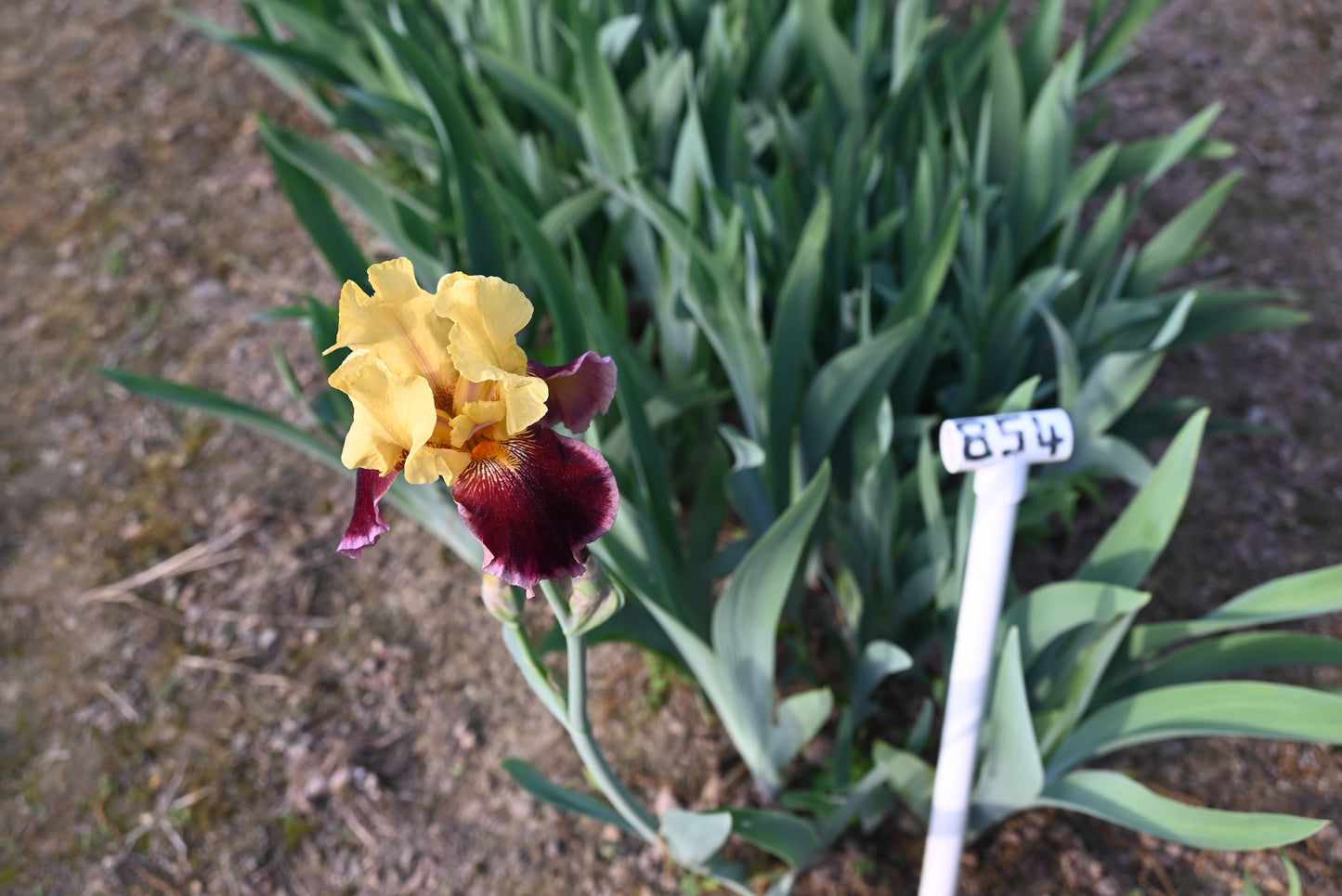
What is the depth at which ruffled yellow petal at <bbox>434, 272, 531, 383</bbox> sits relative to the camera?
0.66m

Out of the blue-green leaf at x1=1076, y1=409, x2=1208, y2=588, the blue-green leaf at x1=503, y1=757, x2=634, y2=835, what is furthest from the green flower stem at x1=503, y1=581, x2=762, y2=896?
the blue-green leaf at x1=1076, y1=409, x2=1208, y2=588

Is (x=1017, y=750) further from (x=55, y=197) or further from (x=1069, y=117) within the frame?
(x=55, y=197)

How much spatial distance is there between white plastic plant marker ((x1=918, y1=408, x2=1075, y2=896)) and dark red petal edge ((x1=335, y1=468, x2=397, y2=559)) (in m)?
0.50

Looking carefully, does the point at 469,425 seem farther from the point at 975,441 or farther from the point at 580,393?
the point at 975,441

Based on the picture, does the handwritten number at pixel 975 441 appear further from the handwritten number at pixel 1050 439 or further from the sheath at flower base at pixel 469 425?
the sheath at flower base at pixel 469 425

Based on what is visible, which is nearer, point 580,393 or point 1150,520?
point 580,393

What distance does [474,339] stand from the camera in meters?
0.67

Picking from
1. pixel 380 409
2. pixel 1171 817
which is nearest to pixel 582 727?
pixel 380 409

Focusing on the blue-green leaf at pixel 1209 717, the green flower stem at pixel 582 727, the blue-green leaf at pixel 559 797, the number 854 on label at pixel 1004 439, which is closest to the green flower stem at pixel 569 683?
the green flower stem at pixel 582 727

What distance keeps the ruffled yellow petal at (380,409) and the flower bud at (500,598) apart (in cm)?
16

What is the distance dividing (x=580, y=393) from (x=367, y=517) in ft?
0.62

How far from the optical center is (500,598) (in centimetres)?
80

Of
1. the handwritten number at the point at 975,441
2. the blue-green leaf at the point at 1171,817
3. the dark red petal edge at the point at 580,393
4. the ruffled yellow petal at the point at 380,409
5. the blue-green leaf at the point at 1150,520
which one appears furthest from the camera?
the blue-green leaf at the point at 1150,520

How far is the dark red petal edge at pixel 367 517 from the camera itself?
692mm
